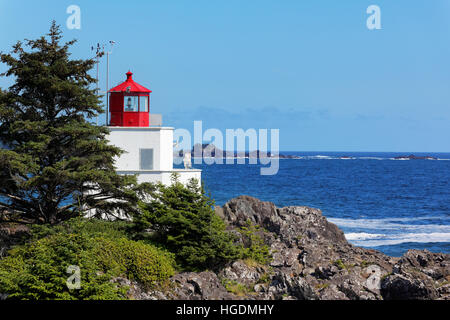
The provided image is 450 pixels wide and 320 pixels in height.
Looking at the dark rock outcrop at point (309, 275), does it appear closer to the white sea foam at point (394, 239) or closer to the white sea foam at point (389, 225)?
the white sea foam at point (394, 239)

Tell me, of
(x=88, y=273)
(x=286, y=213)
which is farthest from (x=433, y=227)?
(x=88, y=273)

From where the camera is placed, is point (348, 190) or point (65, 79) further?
point (348, 190)

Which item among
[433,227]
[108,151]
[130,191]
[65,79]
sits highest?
[65,79]

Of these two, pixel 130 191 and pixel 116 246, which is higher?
pixel 130 191

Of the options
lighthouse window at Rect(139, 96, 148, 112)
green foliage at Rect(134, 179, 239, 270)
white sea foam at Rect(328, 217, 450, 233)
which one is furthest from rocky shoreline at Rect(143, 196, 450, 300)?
white sea foam at Rect(328, 217, 450, 233)

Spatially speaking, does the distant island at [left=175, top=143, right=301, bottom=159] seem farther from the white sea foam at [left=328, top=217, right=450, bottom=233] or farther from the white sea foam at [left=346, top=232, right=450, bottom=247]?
the white sea foam at [left=346, top=232, right=450, bottom=247]

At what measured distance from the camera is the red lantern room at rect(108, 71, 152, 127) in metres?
26.0

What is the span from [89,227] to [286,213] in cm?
1084

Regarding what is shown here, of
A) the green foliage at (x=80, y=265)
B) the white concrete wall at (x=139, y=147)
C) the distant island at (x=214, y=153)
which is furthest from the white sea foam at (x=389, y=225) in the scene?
the distant island at (x=214, y=153)

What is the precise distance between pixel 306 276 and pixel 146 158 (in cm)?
933

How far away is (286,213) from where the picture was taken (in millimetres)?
27578

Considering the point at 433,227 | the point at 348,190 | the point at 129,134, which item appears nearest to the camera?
the point at 129,134
